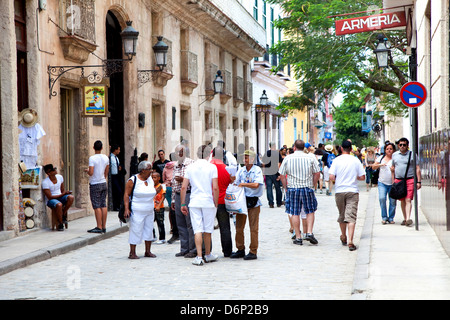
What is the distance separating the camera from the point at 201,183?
1009 centimetres

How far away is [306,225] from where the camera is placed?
39.6 feet

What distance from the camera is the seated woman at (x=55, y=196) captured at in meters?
13.7

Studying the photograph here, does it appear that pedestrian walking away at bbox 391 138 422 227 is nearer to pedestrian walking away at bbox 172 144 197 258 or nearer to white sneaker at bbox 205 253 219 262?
pedestrian walking away at bbox 172 144 197 258

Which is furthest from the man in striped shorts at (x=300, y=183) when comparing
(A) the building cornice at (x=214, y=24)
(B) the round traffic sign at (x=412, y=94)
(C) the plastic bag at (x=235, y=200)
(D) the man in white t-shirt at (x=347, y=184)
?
(A) the building cornice at (x=214, y=24)

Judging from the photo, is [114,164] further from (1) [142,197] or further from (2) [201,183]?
(2) [201,183]

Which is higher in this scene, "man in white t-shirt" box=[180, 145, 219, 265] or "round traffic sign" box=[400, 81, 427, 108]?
"round traffic sign" box=[400, 81, 427, 108]

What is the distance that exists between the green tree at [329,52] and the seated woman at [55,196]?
13.3m

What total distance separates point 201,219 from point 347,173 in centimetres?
273

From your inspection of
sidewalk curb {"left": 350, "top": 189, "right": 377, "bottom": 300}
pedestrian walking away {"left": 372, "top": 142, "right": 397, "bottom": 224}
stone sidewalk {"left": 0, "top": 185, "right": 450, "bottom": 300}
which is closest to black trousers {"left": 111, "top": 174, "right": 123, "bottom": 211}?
stone sidewalk {"left": 0, "top": 185, "right": 450, "bottom": 300}

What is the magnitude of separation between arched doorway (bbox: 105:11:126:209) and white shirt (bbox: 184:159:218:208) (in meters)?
9.50

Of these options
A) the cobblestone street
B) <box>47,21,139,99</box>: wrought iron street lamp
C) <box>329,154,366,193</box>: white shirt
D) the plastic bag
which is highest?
<box>47,21,139,99</box>: wrought iron street lamp

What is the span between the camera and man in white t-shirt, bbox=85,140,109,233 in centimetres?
1320

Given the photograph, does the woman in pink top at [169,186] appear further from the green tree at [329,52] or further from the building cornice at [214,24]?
the green tree at [329,52]

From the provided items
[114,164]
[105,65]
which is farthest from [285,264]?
[114,164]
